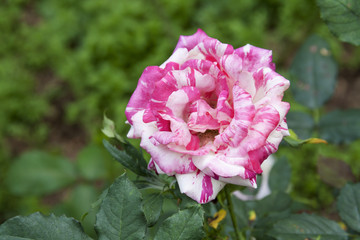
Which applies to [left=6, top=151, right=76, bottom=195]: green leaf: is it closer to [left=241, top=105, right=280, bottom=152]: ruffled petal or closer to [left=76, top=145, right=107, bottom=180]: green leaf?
[left=76, top=145, right=107, bottom=180]: green leaf

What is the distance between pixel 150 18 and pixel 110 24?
25 centimetres

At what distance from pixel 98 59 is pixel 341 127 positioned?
1549 mm

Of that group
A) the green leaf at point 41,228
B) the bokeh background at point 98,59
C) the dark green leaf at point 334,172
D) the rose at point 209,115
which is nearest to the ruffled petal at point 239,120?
the rose at point 209,115

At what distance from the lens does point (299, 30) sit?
2.15 m

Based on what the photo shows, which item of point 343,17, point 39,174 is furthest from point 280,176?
point 39,174

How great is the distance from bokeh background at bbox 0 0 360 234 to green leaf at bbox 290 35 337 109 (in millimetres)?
771

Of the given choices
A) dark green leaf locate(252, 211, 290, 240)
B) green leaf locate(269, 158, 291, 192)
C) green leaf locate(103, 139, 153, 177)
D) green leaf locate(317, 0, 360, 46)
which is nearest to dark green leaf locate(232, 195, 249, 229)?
dark green leaf locate(252, 211, 290, 240)

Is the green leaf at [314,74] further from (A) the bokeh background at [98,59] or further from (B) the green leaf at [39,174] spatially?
(B) the green leaf at [39,174]

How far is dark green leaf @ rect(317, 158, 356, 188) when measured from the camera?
0.89 m

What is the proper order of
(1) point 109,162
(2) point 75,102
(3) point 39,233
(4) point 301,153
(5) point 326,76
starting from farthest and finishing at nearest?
(2) point 75,102
(4) point 301,153
(1) point 109,162
(5) point 326,76
(3) point 39,233

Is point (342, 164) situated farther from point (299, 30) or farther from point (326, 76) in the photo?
point (299, 30)

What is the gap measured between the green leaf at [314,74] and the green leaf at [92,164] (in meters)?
0.82

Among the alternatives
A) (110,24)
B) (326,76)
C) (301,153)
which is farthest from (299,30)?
(326,76)

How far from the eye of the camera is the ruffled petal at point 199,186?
50cm
